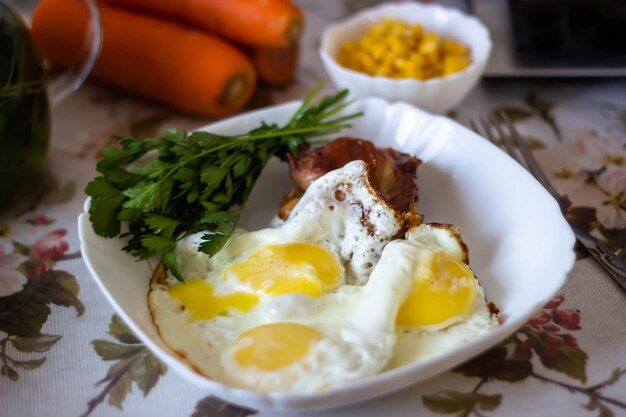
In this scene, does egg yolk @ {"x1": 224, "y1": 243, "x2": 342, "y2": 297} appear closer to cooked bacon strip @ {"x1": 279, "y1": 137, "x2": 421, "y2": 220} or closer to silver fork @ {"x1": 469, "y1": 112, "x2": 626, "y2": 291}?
cooked bacon strip @ {"x1": 279, "y1": 137, "x2": 421, "y2": 220}

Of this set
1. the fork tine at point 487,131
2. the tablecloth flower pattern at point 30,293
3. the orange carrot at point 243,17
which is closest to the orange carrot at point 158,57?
the orange carrot at point 243,17

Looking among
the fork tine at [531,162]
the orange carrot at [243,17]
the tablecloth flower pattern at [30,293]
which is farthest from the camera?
the orange carrot at [243,17]

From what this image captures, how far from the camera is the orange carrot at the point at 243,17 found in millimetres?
1840

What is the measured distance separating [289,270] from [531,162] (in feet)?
2.31

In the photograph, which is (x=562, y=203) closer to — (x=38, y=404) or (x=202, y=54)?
(x=202, y=54)

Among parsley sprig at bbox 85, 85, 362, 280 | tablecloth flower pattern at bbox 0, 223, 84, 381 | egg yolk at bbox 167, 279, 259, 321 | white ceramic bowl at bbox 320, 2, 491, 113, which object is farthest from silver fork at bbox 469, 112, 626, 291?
tablecloth flower pattern at bbox 0, 223, 84, 381

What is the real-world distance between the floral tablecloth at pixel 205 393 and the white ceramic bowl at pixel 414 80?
0.22 m

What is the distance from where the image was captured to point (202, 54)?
5.98ft

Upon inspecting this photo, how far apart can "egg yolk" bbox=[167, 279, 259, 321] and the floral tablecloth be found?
12 cm

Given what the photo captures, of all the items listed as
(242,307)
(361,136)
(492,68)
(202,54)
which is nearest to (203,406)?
(242,307)

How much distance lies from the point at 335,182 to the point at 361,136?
13.2 inches

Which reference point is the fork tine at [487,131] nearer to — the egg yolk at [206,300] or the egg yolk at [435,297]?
the egg yolk at [435,297]

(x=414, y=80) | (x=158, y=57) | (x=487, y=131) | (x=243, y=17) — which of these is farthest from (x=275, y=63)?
(x=487, y=131)

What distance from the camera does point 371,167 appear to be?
4.31 ft
